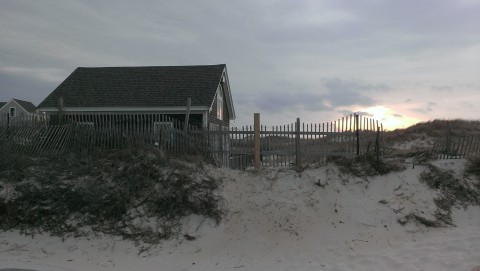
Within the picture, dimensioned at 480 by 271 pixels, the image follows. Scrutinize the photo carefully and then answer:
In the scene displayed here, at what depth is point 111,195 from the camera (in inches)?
392

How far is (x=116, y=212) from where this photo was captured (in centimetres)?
958

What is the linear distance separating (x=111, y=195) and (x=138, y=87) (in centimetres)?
1200

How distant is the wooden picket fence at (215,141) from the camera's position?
1155cm

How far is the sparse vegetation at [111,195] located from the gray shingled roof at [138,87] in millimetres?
8342

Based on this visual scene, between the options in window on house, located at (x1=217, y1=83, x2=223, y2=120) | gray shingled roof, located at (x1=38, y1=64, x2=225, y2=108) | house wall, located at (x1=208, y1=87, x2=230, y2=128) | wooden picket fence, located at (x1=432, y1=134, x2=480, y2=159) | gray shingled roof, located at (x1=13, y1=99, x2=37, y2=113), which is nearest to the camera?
wooden picket fence, located at (x1=432, y1=134, x2=480, y2=159)

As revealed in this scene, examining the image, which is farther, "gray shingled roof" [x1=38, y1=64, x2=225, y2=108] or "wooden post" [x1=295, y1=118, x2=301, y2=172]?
"gray shingled roof" [x1=38, y1=64, x2=225, y2=108]

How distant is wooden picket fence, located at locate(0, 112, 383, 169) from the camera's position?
11.6 m

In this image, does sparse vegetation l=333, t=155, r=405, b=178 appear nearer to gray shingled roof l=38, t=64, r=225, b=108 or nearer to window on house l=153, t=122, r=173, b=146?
window on house l=153, t=122, r=173, b=146

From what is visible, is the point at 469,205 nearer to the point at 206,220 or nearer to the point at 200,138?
the point at 206,220

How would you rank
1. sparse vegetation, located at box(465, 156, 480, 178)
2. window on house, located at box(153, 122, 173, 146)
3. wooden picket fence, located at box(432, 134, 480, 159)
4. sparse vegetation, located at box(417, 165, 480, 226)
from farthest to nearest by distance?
window on house, located at box(153, 122, 173, 146) < wooden picket fence, located at box(432, 134, 480, 159) < sparse vegetation, located at box(465, 156, 480, 178) < sparse vegetation, located at box(417, 165, 480, 226)

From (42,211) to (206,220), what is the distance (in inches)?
163

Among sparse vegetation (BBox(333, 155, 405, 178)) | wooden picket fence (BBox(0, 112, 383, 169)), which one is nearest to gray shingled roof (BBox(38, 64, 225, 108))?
wooden picket fence (BBox(0, 112, 383, 169))

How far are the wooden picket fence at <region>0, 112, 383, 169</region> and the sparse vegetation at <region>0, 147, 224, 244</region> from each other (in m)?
1.00

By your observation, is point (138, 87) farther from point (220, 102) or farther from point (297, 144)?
point (297, 144)
